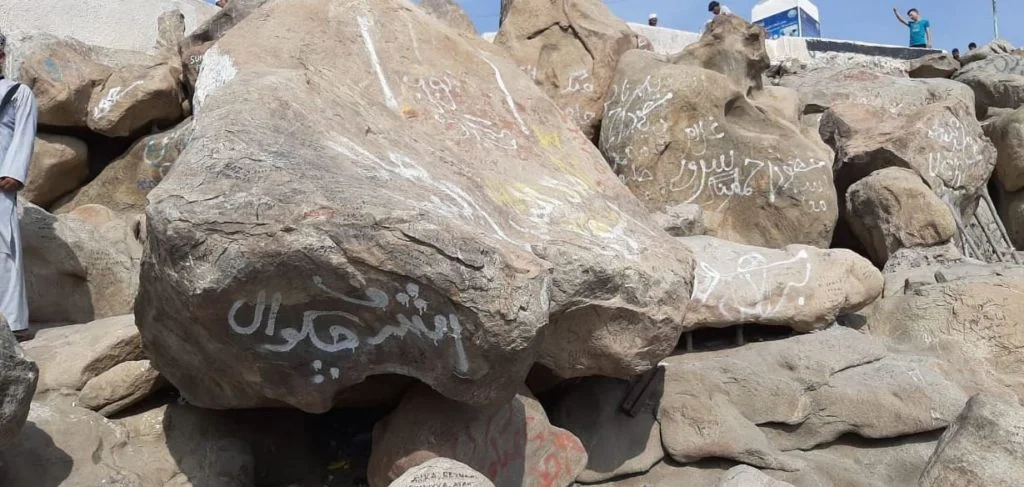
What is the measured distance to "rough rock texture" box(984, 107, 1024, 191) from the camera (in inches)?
290

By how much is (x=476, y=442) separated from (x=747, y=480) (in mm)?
956

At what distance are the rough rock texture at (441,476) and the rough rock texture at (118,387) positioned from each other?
1.21 metres

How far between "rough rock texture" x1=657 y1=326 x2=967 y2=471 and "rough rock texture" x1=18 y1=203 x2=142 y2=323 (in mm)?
2669

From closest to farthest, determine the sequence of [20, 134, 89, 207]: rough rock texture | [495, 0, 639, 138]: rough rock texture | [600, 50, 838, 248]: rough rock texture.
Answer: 1. [20, 134, 89, 207]: rough rock texture
2. [600, 50, 838, 248]: rough rock texture
3. [495, 0, 639, 138]: rough rock texture

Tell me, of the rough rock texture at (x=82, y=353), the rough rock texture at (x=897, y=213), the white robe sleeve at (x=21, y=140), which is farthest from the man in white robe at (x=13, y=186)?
the rough rock texture at (x=897, y=213)

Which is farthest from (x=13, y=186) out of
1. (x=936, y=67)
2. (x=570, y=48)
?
(x=936, y=67)

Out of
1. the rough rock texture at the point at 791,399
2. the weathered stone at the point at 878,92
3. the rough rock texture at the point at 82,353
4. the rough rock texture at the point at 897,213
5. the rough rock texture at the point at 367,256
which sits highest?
the rough rock texture at the point at 367,256

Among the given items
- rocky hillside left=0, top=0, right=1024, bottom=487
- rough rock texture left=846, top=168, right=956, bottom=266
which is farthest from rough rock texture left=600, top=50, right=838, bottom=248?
rough rock texture left=846, top=168, right=956, bottom=266

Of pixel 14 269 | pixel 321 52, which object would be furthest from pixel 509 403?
pixel 14 269

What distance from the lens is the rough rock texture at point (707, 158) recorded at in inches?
235

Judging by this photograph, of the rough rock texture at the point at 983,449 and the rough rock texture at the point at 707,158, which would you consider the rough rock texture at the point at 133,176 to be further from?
the rough rock texture at the point at 983,449

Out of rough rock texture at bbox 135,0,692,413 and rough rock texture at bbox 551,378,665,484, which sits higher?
rough rock texture at bbox 135,0,692,413

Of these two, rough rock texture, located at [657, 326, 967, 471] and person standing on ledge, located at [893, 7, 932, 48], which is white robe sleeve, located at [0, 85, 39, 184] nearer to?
rough rock texture, located at [657, 326, 967, 471]

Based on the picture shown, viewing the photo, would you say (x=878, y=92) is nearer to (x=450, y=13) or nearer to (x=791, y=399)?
(x=450, y=13)
